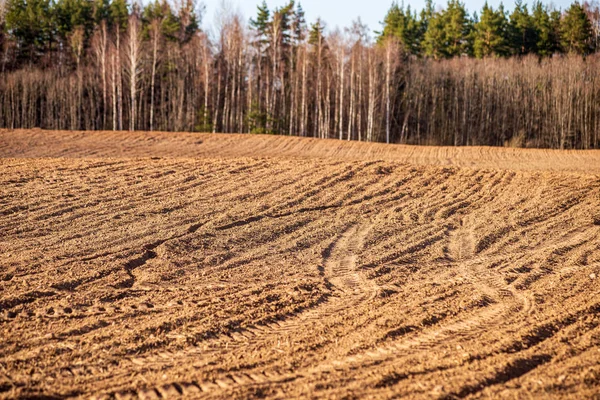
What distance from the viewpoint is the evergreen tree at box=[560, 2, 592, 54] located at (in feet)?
172

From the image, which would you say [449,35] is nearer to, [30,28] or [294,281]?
[30,28]

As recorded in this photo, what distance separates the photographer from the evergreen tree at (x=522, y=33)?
183 feet

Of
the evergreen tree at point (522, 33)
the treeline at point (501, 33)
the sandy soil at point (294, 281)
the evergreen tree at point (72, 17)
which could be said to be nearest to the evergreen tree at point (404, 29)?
the treeline at point (501, 33)

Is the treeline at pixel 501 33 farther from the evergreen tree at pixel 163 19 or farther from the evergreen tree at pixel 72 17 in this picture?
the evergreen tree at pixel 72 17

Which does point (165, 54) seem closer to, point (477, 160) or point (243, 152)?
point (243, 152)

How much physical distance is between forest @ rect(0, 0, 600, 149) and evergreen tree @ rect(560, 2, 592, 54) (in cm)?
21

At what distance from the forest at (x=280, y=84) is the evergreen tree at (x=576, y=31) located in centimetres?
21

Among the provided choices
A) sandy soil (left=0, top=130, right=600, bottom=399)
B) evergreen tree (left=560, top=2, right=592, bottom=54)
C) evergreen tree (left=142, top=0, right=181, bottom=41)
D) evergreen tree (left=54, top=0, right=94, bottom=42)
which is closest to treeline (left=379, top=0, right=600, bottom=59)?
evergreen tree (left=560, top=2, right=592, bottom=54)

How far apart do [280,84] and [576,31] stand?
2812 centimetres

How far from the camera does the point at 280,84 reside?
151 feet

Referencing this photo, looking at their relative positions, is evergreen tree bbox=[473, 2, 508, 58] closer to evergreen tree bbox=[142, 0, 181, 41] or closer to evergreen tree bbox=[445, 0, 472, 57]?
evergreen tree bbox=[445, 0, 472, 57]

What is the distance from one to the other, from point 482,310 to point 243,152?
1801 centimetres

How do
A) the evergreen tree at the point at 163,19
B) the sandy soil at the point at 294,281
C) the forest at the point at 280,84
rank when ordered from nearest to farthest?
1. the sandy soil at the point at 294,281
2. the forest at the point at 280,84
3. the evergreen tree at the point at 163,19

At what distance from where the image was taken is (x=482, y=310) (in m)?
6.32
